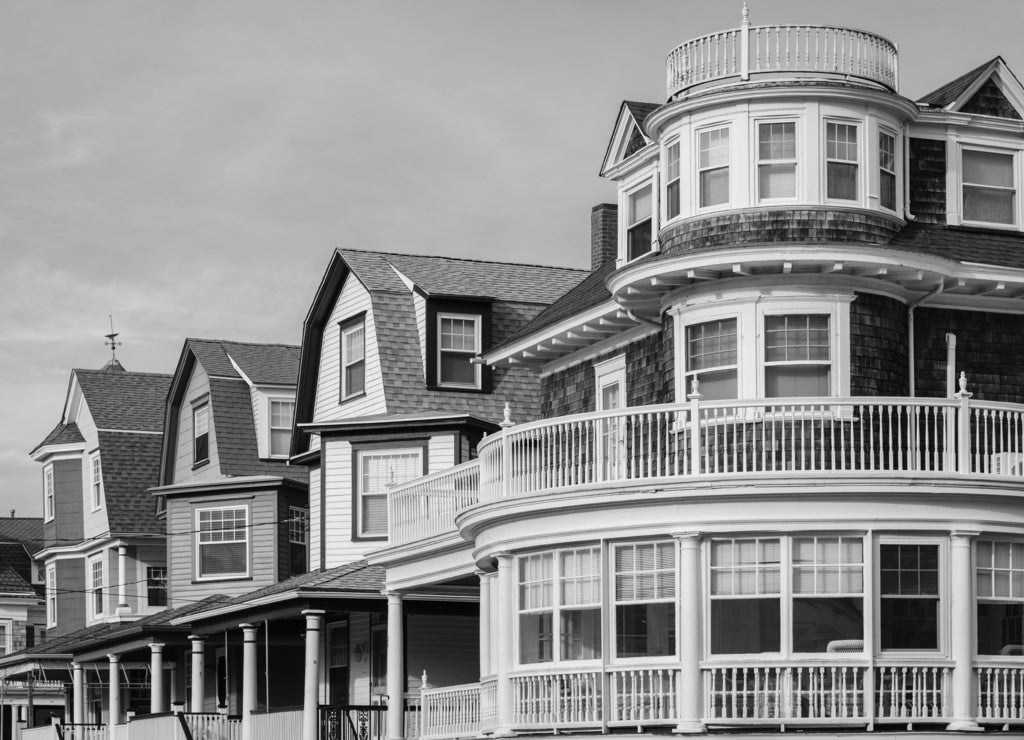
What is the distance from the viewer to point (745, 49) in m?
30.2

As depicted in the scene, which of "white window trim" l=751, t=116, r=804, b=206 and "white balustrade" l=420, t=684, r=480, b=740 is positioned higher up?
"white window trim" l=751, t=116, r=804, b=206

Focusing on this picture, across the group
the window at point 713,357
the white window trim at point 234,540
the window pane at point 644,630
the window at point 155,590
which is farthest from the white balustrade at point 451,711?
the window at point 155,590

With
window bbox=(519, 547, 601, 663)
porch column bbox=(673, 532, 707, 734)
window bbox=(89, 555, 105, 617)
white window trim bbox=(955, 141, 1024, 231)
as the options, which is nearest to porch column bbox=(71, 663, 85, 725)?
window bbox=(89, 555, 105, 617)

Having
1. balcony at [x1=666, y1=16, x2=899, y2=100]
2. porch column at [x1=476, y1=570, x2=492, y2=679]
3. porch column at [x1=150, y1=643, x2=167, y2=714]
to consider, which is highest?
balcony at [x1=666, y1=16, x2=899, y2=100]

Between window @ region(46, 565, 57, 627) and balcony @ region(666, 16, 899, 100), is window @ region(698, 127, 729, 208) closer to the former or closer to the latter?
balcony @ region(666, 16, 899, 100)

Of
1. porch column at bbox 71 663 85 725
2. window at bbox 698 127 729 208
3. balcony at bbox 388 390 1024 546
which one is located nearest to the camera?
balcony at bbox 388 390 1024 546

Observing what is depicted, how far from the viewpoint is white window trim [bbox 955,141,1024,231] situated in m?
31.5

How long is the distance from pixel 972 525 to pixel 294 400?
1002 inches

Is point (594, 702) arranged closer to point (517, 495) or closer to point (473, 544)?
point (517, 495)

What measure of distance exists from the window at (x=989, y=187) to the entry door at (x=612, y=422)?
6409 millimetres

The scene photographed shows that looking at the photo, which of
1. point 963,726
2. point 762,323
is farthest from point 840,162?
point 963,726

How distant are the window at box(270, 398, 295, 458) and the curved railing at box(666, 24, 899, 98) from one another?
20671mm

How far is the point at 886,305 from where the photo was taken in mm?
29609

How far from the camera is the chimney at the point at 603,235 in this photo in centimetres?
3934
